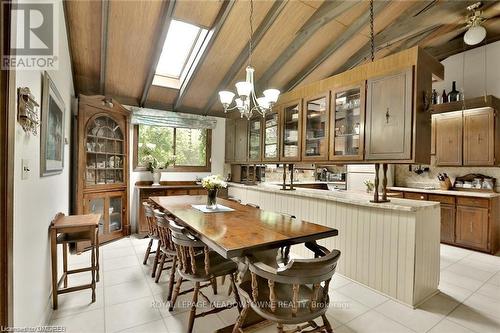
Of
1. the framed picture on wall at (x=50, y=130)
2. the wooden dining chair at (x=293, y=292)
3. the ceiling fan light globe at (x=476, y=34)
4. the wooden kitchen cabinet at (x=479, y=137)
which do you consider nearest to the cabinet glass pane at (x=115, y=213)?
the framed picture on wall at (x=50, y=130)

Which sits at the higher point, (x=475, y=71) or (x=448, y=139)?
(x=475, y=71)

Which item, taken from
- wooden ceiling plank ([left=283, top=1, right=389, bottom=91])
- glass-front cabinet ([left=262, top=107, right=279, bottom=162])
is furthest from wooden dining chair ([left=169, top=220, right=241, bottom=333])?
wooden ceiling plank ([left=283, top=1, right=389, bottom=91])

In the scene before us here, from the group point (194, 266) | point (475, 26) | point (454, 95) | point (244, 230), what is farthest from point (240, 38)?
point (454, 95)

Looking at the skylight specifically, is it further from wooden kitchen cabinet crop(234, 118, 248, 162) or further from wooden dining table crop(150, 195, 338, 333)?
wooden dining table crop(150, 195, 338, 333)

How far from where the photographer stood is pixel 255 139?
4.87 meters

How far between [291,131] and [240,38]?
164 cm

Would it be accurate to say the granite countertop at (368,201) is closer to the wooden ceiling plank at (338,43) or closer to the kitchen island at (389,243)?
the kitchen island at (389,243)

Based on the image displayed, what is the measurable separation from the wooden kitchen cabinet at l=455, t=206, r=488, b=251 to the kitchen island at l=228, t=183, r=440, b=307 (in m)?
2.02

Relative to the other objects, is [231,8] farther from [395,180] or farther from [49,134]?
[395,180]

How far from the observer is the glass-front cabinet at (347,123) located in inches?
113

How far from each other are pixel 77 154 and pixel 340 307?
13.1ft

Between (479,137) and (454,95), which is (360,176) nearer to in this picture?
(479,137)

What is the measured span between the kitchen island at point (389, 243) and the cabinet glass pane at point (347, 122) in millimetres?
643

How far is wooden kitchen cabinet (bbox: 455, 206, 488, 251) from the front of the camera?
3.87 m
